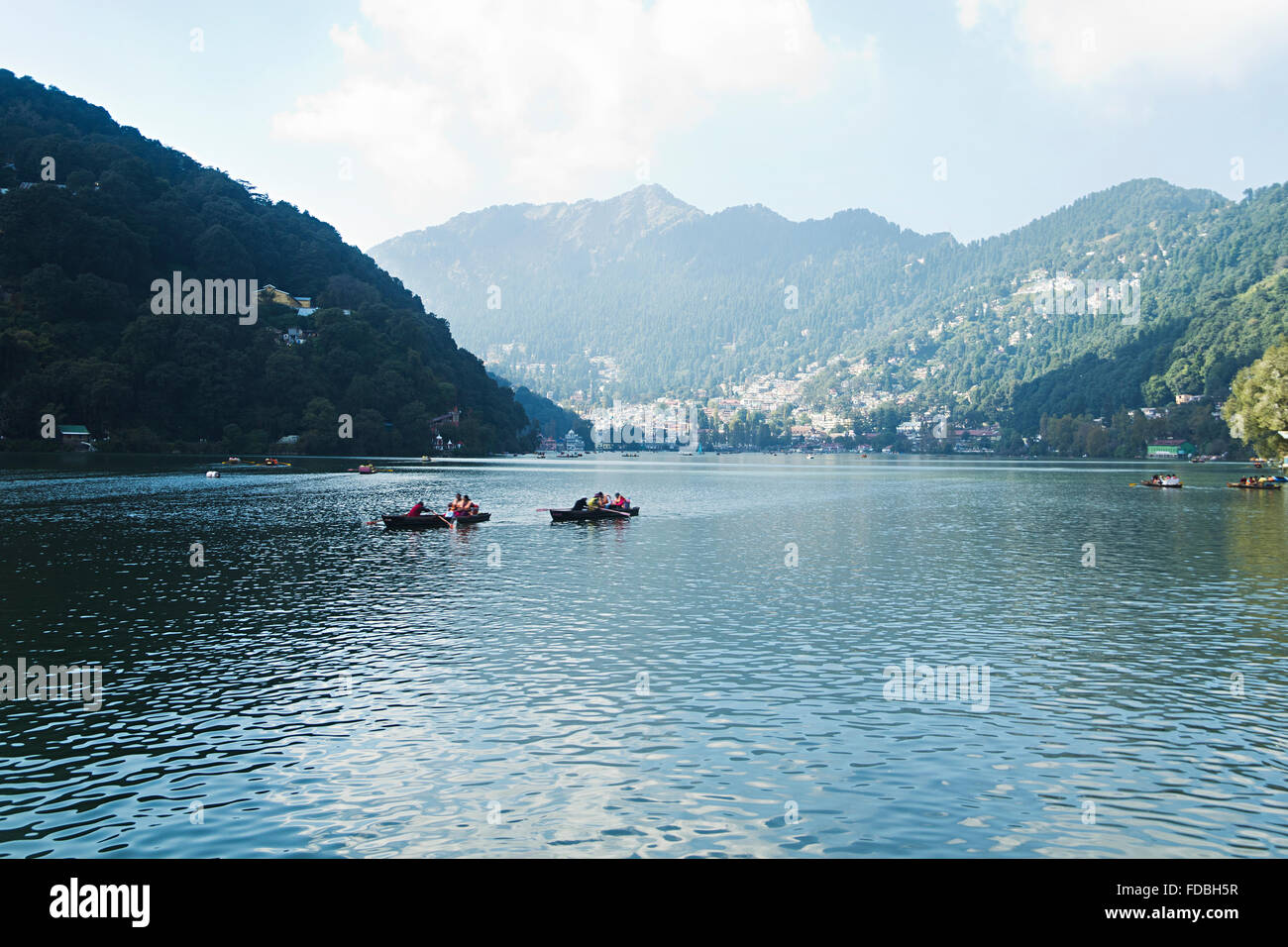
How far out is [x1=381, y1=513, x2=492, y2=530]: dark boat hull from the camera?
6475cm

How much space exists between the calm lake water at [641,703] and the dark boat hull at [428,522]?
9.79m

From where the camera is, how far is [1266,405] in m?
144

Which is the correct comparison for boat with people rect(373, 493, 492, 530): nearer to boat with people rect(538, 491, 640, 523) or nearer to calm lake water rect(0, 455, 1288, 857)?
boat with people rect(538, 491, 640, 523)

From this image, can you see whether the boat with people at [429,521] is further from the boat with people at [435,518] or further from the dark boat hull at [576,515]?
the dark boat hull at [576,515]

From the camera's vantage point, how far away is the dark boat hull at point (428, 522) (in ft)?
212

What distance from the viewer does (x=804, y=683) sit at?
24.3m

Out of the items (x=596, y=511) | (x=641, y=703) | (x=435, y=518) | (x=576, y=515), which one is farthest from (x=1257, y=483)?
(x=641, y=703)

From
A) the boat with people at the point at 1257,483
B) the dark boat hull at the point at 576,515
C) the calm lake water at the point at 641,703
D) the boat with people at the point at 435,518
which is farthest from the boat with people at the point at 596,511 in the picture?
the boat with people at the point at 1257,483

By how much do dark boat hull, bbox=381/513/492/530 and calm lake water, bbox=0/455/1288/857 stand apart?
32.1 ft

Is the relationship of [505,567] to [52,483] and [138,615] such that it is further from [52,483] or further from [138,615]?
[52,483]

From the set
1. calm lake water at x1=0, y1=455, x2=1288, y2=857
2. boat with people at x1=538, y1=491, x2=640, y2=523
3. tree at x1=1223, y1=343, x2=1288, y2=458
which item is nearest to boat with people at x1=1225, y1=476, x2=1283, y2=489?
tree at x1=1223, y1=343, x2=1288, y2=458

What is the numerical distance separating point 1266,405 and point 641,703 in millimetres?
156985
